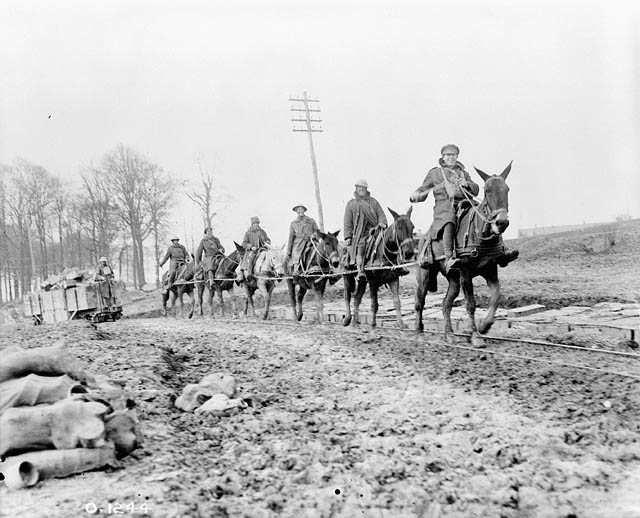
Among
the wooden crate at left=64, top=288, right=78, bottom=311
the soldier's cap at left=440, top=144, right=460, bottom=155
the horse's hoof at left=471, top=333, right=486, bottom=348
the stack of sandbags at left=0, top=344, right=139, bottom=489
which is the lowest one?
the horse's hoof at left=471, top=333, right=486, bottom=348

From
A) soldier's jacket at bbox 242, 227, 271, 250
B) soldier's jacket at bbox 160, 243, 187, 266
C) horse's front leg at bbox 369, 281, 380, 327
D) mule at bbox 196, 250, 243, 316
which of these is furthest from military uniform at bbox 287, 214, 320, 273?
soldier's jacket at bbox 160, 243, 187, 266

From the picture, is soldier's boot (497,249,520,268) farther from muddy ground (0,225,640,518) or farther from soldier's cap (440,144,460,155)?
soldier's cap (440,144,460,155)

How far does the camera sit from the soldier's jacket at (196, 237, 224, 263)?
63.8 ft

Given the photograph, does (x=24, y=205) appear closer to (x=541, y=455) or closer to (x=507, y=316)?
(x=507, y=316)

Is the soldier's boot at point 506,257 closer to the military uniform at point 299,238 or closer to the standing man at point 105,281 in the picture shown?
the military uniform at point 299,238

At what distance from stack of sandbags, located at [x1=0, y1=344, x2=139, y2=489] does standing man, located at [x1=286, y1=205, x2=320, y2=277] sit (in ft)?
34.7

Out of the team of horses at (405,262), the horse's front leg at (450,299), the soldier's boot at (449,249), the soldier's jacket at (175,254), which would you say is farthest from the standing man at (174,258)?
the soldier's boot at (449,249)

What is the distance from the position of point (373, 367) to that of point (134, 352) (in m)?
3.36

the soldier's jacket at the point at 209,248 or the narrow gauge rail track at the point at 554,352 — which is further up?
the soldier's jacket at the point at 209,248

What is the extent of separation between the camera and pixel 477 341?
830 cm

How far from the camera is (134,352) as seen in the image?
7543 millimetres

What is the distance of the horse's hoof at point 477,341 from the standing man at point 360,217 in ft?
12.3

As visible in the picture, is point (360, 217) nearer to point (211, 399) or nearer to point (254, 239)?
point (254, 239)

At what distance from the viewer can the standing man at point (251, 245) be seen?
17625mm
